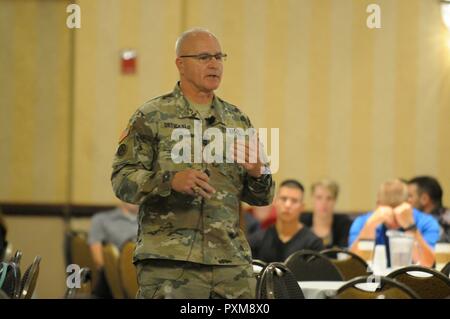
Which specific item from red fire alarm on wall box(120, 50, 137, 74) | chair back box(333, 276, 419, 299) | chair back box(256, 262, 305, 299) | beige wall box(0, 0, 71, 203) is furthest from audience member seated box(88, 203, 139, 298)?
chair back box(333, 276, 419, 299)

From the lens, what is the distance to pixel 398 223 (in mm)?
6477

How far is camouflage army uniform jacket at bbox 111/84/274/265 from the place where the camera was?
3.30 metres

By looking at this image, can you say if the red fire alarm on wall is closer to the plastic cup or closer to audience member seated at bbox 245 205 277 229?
audience member seated at bbox 245 205 277 229

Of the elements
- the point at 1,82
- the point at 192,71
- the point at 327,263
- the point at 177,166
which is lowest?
the point at 327,263

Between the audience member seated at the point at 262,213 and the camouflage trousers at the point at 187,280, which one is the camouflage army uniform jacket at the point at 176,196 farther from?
the audience member seated at the point at 262,213

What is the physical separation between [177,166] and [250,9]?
5.46 metres

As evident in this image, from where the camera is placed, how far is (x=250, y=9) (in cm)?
865

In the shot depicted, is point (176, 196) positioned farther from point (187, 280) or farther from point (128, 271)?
point (128, 271)

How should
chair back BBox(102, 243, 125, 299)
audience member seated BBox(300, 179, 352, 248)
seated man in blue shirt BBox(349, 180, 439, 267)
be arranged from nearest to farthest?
1. seated man in blue shirt BBox(349, 180, 439, 267)
2. chair back BBox(102, 243, 125, 299)
3. audience member seated BBox(300, 179, 352, 248)

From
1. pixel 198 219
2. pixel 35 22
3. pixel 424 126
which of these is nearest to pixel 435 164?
pixel 424 126

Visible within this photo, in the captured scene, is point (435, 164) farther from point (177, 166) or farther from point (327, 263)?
point (177, 166)

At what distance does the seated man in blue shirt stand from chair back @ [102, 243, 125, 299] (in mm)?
1685

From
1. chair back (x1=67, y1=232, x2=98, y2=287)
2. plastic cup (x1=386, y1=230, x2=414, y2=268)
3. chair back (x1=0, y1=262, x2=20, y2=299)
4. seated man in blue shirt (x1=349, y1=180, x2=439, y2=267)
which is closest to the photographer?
chair back (x1=0, y1=262, x2=20, y2=299)

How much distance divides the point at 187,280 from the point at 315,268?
247 centimetres
